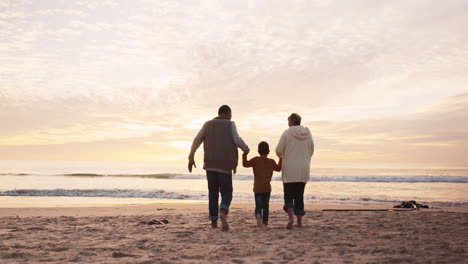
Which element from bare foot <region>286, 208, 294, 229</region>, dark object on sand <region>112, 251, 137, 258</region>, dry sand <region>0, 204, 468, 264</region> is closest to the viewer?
dry sand <region>0, 204, 468, 264</region>

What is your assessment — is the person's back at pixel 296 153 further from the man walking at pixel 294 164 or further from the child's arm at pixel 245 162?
the child's arm at pixel 245 162

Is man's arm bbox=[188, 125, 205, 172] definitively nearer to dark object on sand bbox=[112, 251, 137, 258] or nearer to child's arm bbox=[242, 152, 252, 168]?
child's arm bbox=[242, 152, 252, 168]

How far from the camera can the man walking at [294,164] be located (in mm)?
6578

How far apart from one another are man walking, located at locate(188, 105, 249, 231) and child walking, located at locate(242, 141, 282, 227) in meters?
0.37

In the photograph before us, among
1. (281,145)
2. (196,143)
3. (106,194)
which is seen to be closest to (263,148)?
(281,145)

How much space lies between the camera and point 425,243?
509 cm

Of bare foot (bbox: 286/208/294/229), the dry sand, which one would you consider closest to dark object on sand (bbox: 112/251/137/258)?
the dry sand

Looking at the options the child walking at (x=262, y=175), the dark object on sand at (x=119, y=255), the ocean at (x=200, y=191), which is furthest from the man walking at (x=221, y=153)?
the ocean at (x=200, y=191)

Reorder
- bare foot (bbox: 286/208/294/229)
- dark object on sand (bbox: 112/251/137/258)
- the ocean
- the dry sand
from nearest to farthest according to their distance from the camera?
the dry sand → dark object on sand (bbox: 112/251/137/258) → bare foot (bbox: 286/208/294/229) → the ocean

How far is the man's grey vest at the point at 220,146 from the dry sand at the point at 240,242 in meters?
1.16

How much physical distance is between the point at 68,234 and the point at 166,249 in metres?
2.34

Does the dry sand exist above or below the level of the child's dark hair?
below

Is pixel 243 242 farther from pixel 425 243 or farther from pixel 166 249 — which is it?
pixel 425 243

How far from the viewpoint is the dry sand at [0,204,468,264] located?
14.4 ft
